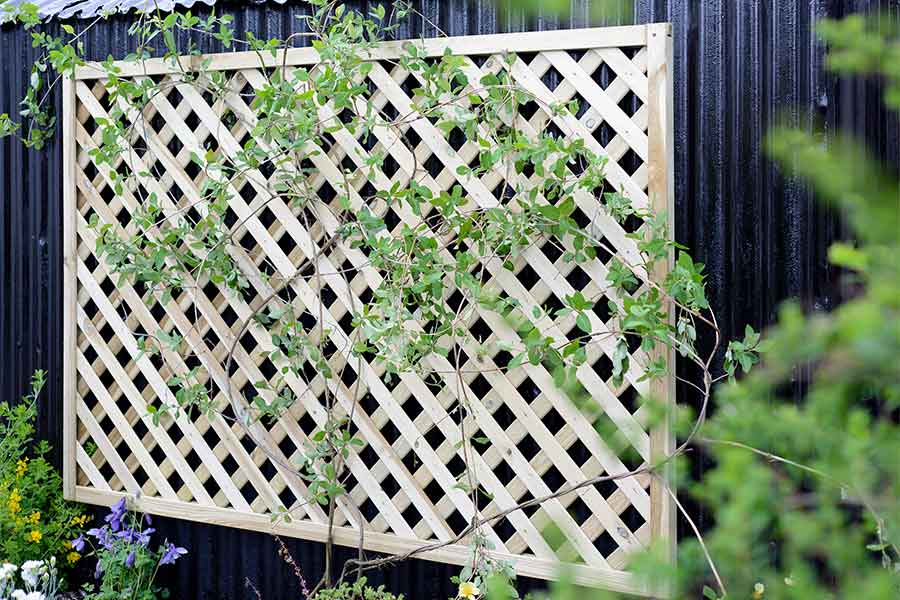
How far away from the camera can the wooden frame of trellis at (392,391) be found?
8.66ft

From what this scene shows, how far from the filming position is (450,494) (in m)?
2.91

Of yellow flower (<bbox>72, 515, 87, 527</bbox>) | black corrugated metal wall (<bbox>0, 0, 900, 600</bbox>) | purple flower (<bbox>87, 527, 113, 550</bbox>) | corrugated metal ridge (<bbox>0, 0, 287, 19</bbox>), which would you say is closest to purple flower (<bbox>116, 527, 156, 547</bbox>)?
purple flower (<bbox>87, 527, 113, 550</bbox>)

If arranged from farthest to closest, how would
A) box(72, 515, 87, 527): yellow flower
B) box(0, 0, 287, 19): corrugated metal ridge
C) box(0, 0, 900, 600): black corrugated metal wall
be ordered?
box(72, 515, 87, 527): yellow flower → box(0, 0, 287, 19): corrugated metal ridge → box(0, 0, 900, 600): black corrugated metal wall

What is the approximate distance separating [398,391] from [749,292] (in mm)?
986

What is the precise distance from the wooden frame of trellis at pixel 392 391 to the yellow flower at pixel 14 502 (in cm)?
18

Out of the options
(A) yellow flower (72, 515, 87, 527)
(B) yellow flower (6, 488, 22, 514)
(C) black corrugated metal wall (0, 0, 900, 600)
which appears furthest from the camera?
(A) yellow flower (72, 515, 87, 527)

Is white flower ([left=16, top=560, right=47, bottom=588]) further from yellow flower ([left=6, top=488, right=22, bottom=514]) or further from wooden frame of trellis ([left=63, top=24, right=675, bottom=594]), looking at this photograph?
yellow flower ([left=6, top=488, right=22, bottom=514])

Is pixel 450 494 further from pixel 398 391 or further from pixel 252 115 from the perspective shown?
pixel 252 115

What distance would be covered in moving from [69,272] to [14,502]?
764 mm

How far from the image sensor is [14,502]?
3496mm

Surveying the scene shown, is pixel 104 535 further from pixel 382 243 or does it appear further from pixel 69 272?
pixel 382 243

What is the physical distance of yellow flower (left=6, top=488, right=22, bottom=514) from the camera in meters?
3.49

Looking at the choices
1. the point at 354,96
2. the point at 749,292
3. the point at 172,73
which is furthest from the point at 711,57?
the point at 172,73

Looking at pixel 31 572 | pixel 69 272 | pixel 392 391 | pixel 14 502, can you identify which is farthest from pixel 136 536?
pixel 392 391
